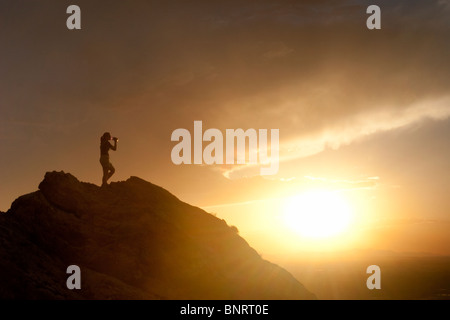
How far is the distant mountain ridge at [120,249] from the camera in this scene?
21847mm

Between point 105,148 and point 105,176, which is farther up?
point 105,148

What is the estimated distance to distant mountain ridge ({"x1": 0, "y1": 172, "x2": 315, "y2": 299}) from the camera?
21.8 m

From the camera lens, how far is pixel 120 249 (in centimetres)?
2469

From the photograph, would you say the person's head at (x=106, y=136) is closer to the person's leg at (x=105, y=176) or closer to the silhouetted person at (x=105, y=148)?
the silhouetted person at (x=105, y=148)

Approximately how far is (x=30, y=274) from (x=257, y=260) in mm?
16239

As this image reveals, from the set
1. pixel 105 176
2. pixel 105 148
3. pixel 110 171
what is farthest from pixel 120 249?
pixel 105 148

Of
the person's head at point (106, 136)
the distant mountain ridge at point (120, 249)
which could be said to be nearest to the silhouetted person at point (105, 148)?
the person's head at point (106, 136)

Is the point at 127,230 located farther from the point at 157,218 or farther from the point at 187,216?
the point at 187,216

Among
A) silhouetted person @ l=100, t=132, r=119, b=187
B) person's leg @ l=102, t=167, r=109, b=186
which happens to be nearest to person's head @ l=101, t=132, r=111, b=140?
silhouetted person @ l=100, t=132, r=119, b=187

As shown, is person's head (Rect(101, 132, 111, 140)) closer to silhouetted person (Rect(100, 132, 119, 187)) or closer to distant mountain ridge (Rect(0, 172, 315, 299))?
silhouetted person (Rect(100, 132, 119, 187))

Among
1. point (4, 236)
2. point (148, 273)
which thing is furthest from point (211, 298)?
point (4, 236)

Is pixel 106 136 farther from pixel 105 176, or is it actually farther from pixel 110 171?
pixel 105 176

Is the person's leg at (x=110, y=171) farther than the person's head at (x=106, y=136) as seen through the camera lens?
Yes

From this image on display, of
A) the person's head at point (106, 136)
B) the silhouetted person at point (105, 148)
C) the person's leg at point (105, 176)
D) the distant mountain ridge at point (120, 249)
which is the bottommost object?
the distant mountain ridge at point (120, 249)
